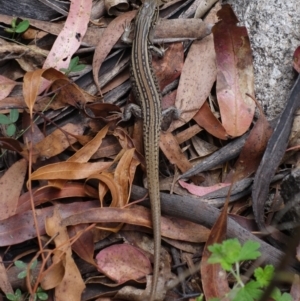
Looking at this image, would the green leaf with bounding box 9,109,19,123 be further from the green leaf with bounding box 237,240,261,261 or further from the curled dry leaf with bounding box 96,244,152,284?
the green leaf with bounding box 237,240,261,261

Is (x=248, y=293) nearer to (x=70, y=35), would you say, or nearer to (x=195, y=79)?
(x=195, y=79)

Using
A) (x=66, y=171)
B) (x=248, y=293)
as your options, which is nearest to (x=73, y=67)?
(x=66, y=171)

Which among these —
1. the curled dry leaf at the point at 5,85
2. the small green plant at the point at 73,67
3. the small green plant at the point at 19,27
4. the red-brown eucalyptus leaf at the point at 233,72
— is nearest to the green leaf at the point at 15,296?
the curled dry leaf at the point at 5,85

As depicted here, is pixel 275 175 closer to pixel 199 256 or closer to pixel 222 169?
pixel 222 169

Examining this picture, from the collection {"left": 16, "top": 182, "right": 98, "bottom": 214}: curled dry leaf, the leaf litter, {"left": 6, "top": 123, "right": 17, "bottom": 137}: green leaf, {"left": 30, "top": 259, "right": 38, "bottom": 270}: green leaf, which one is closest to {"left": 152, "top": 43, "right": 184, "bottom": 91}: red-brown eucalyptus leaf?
the leaf litter

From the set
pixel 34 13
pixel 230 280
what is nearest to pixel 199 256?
pixel 230 280

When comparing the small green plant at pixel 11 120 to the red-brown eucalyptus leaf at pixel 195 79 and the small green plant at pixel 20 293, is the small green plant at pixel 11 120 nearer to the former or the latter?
the small green plant at pixel 20 293
